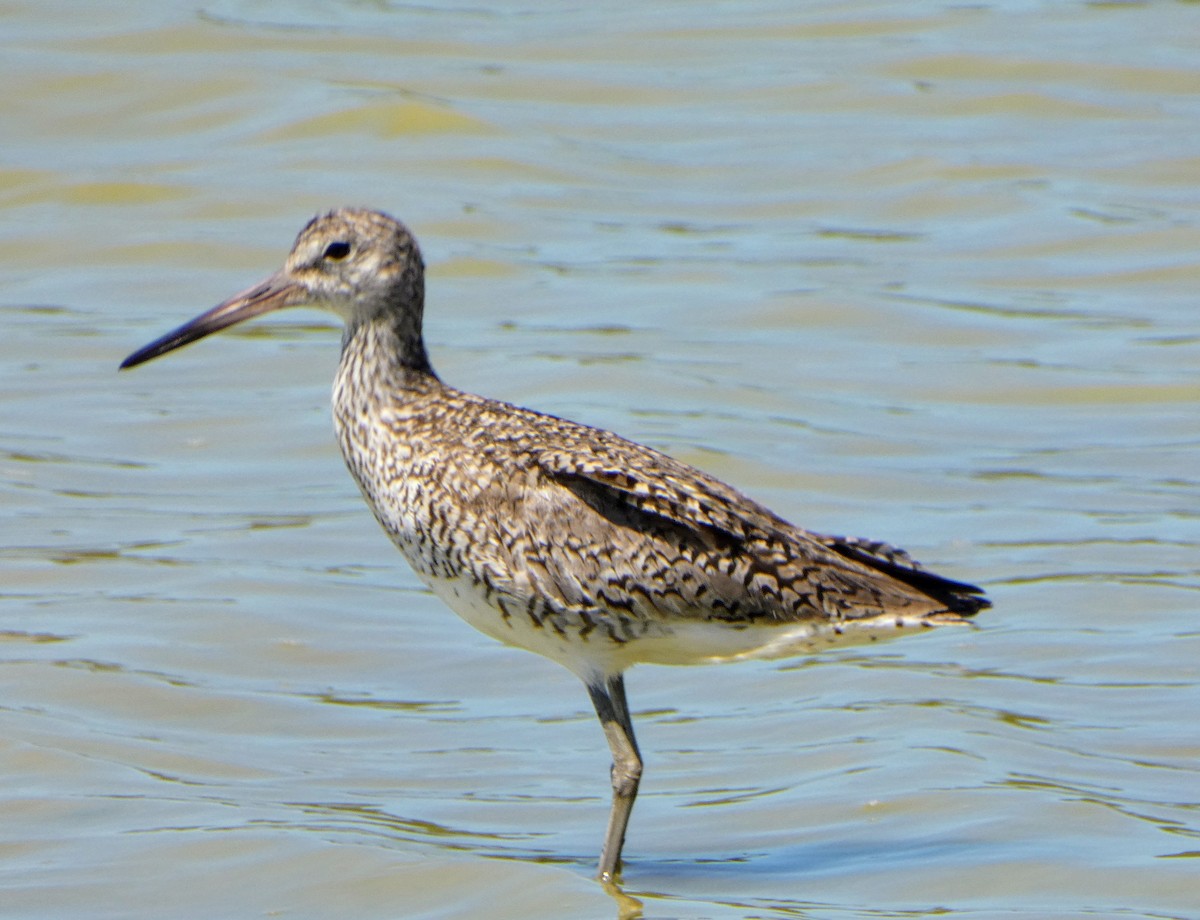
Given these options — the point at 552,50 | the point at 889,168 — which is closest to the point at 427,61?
the point at 552,50

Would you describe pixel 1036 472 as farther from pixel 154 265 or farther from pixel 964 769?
pixel 154 265

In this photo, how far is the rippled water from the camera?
25.4 feet

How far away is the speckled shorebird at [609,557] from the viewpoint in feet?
23.6

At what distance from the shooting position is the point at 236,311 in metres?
→ 8.01

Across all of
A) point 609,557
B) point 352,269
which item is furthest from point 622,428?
point 609,557

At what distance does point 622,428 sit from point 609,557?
5.17m

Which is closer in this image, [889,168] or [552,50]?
[889,168]

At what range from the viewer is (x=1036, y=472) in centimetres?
1173

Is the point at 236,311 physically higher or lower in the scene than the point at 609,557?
higher

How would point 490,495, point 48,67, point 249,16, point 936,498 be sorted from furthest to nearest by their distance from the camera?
point 249,16, point 48,67, point 936,498, point 490,495

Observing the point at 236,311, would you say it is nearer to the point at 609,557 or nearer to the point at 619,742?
the point at 609,557

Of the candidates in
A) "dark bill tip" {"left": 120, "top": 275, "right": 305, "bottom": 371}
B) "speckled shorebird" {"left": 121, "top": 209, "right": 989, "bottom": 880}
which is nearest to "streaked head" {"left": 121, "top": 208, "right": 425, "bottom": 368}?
"dark bill tip" {"left": 120, "top": 275, "right": 305, "bottom": 371}

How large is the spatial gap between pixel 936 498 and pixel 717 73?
8.07 meters

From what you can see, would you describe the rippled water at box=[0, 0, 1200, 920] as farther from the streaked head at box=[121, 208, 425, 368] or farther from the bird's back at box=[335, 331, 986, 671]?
the streaked head at box=[121, 208, 425, 368]
